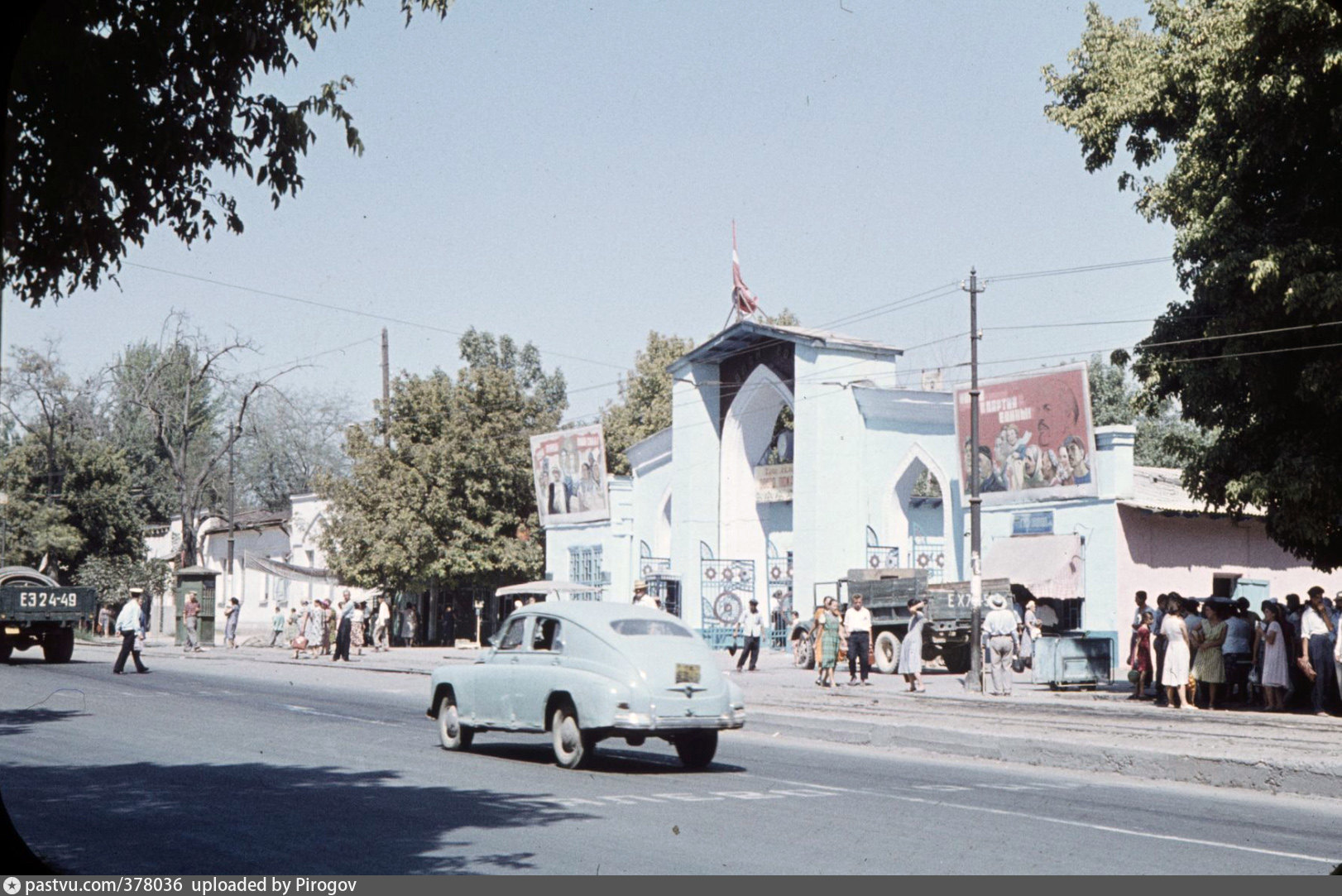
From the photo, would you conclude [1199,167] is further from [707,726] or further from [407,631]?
[407,631]

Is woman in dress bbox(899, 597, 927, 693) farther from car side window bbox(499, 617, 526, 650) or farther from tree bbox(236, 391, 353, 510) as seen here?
tree bbox(236, 391, 353, 510)

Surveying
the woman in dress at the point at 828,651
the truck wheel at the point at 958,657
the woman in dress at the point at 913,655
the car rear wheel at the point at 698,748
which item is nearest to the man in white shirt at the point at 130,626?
the woman in dress at the point at 828,651

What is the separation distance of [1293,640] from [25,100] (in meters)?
20.2

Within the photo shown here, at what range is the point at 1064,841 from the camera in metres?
9.77

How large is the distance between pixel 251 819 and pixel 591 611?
5.41 m

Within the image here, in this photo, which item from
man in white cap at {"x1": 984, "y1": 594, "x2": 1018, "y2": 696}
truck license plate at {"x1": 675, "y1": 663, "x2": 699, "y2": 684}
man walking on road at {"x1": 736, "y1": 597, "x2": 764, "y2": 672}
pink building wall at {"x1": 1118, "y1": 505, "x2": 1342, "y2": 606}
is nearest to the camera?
truck license plate at {"x1": 675, "y1": 663, "x2": 699, "y2": 684}

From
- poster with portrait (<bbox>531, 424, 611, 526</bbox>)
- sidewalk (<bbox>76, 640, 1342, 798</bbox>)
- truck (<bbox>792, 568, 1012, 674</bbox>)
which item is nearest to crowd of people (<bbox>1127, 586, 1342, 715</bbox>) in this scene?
sidewalk (<bbox>76, 640, 1342, 798</bbox>)

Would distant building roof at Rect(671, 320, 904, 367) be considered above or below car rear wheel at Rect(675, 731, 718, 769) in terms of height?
above

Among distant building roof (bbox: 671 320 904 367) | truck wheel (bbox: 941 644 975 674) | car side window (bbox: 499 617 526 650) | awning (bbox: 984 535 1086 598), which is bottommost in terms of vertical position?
truck wheel (bbox: 941 644 975 674)

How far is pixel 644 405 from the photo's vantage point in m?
66.7

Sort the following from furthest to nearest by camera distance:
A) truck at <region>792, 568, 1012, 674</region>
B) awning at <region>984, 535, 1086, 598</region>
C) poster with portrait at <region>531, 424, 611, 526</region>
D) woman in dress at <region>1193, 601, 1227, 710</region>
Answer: poster with portrait at <region>531, 424, 611, 526</region>, awning at <region>984, 535, 1086, 598</region>, truck at <region>792, 568, 1012, 674</region>, woman in dress at <region>1193, 601, 1227, 710</region>

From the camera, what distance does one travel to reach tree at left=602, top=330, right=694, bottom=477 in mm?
65062

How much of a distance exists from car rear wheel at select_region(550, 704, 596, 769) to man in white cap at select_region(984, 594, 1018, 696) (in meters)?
12.9

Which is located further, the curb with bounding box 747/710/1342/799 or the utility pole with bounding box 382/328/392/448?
the utility pole with bounding box 382/328/392/448
